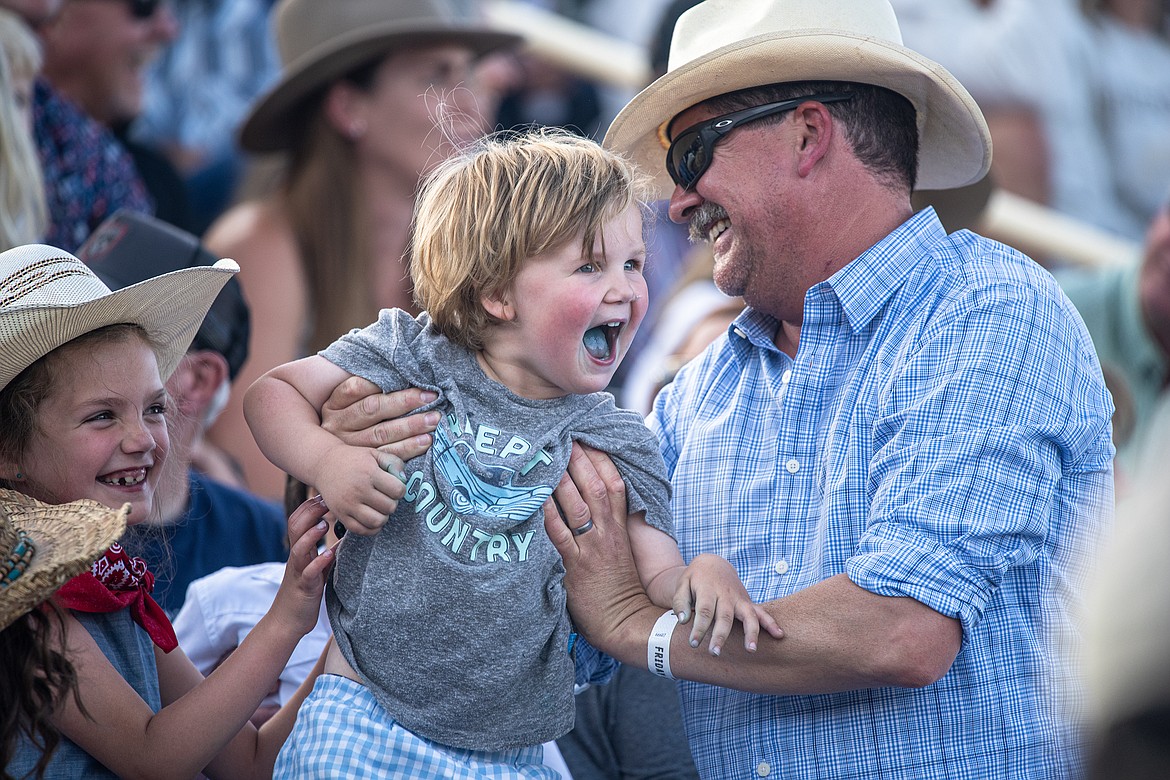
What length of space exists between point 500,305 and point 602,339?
20 centimetres

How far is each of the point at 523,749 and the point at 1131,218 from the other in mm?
5274

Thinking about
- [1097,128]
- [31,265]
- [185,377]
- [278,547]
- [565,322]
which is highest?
[31,265]

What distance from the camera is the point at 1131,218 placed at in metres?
6.58

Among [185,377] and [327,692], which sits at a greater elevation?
[327,692]

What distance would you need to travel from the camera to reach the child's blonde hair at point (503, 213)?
7.77 ft

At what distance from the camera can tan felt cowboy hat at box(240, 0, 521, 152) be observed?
502 centimetres

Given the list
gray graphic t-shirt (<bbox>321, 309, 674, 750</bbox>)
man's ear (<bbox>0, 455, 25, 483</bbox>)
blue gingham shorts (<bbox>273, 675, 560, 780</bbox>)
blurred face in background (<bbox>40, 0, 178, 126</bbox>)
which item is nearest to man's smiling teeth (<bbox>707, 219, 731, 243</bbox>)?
gray graphic t-shirt (<bbox>321, 309, 674, 750</bbox>)

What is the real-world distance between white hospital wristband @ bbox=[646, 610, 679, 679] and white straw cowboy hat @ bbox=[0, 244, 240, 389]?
1.03 meters

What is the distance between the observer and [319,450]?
2.30m

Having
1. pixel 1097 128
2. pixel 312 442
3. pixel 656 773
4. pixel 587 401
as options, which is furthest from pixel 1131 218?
pixel 312 442

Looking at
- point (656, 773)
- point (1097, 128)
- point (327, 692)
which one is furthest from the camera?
point (1097, 128)

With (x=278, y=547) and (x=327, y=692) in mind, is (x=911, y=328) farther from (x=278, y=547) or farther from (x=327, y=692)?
(x=278, y=547)

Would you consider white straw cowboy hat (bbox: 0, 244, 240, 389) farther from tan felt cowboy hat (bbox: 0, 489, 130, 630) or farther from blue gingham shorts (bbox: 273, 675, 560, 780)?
blue gingham shorts (bbox: 273, 675, 560, 780)

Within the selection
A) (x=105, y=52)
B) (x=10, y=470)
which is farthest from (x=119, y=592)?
(x=105, y=52)
